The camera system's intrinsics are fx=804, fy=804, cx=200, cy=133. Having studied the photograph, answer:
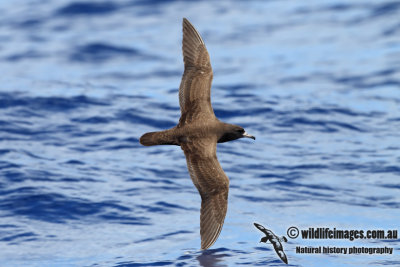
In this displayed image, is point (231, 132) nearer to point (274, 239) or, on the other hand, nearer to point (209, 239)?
point (209, 239)

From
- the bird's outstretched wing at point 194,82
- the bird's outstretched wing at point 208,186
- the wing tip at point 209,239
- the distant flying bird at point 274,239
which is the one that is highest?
the bird's outstretched wing at point 194,82

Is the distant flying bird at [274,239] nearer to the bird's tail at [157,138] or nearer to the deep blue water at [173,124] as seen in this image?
the deep blue water at [173,124]

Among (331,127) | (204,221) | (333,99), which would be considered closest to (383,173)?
(331,127)

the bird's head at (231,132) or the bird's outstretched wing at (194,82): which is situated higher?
the bird's outstretched wing at (194,82)

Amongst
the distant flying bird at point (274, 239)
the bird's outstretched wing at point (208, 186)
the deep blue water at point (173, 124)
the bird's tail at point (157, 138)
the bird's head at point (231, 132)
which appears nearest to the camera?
the bird's outstretched wing at point (208, 186)

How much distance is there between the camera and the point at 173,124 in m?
16.4

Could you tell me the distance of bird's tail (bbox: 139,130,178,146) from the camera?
1027cm

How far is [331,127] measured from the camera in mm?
16312

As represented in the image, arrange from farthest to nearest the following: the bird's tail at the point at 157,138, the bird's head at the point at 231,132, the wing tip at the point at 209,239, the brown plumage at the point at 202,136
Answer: the bird's head at the point at 231,132 → the bird's tail at the point at 157,138 → the brown plumage at the point at 202,136 → the wing tip at the point at 209,239

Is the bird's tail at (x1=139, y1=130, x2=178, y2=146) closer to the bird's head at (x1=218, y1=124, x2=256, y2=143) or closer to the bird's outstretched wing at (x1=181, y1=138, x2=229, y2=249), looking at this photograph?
the bird's outstretched wing at (x1=181, y1=138, x2=229, y2=249)

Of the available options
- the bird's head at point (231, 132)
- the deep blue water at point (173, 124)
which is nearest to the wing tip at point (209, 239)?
the bird's head at point (231, 132)

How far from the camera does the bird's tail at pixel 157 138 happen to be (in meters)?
10.3

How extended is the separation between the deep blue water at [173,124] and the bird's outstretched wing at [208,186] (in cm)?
156

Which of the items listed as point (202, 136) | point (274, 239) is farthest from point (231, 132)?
point (274, 239)
